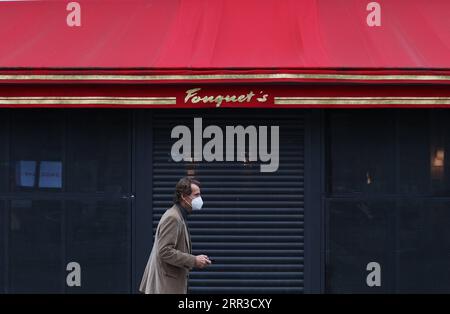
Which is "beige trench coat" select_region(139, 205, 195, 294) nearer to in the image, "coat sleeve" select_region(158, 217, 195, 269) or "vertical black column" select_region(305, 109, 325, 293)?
"coat sleeve" select_region(158, 217, 195, 269)

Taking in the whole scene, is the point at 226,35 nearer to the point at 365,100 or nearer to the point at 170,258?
the point at 365,100

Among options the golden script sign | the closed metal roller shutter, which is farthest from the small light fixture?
the golden script sign

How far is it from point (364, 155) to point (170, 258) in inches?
138

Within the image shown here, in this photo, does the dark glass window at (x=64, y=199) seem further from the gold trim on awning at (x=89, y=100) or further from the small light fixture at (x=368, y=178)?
the small light fixture at (x=368, y=178)

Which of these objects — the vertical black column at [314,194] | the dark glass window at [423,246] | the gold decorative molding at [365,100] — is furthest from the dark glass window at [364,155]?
the gold decorative molding at [365,100]

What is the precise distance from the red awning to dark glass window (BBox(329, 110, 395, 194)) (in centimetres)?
93

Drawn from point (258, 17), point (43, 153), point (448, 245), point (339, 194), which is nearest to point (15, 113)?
point (43, 153)

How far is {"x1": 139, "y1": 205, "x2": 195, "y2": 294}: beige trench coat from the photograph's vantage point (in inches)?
282

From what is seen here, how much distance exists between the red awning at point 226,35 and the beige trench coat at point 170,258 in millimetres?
2353

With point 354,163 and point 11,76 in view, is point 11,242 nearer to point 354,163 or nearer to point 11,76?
point 11,76

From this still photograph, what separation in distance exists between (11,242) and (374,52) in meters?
5.00

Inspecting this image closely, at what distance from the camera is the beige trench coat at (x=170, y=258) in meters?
7.16

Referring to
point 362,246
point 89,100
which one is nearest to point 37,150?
point 89,100

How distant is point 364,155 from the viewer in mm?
9680
